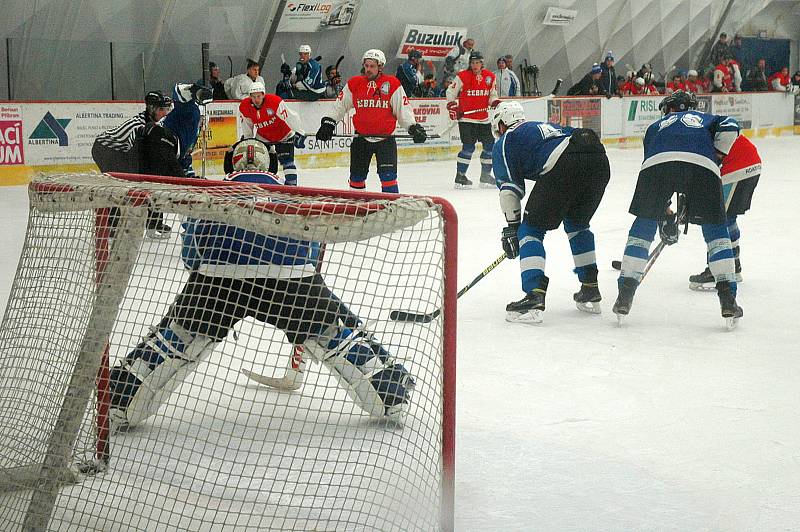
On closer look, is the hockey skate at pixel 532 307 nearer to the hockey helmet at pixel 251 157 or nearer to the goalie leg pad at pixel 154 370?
the hockey helmet at pixel 251 157

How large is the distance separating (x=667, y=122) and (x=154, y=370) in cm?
275

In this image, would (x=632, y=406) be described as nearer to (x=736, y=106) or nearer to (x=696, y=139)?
(x=696, y=139)

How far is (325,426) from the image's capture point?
112 inches

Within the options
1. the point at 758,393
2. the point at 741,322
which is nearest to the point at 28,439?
the point at 758,393

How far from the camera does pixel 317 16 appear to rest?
53.8 ft

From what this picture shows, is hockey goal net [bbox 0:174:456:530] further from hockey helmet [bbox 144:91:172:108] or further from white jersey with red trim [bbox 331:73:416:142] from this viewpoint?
white jersey with red trim [bbox 331:73:416:142]

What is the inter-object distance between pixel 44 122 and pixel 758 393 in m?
8.75

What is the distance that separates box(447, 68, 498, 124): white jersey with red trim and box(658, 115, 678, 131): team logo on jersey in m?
6.44

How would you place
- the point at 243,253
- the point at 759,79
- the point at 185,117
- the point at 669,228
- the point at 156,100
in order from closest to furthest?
the point at 243,253 < the point at 669,228 < the point at 156,100 < the point at 185,117 < the point at 759,79

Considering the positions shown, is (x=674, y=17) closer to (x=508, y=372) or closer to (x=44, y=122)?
(x=44, y=122)

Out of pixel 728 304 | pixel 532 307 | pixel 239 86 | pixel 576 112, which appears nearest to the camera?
pixel 728 304

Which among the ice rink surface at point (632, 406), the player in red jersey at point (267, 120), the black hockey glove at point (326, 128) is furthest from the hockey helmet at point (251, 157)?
the black hockey glove at point (326, 128)

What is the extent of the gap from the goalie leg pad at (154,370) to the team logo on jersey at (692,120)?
2609 millimetres

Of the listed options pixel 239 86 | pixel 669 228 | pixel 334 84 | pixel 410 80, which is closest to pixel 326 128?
pixel 669 228
